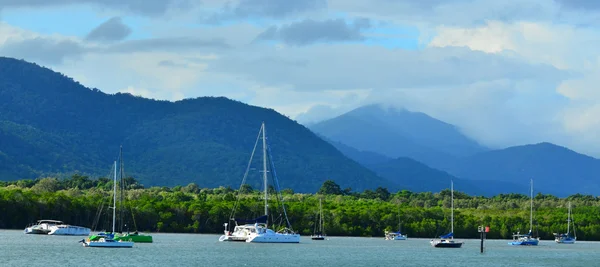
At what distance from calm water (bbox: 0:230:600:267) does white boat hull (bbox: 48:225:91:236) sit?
13.9 feet

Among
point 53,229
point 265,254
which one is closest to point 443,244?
point 265,254

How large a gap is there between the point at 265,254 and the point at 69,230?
39412 millimetres

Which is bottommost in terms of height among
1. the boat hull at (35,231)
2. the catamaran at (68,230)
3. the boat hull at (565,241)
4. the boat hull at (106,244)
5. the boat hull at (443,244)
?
the boat hull at (106,244)

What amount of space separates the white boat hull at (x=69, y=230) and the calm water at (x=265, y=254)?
425 centimetres

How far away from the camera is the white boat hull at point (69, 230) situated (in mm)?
124625

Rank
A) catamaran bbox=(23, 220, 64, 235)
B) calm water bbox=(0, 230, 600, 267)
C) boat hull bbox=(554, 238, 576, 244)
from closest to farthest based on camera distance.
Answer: calm water bbox=(0, 230, 600, 267) → catamaran bbox=(23, 220, 64, 235) → boat hull bbox=(554, 238, 576, 244)

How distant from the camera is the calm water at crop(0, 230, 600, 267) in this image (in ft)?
273

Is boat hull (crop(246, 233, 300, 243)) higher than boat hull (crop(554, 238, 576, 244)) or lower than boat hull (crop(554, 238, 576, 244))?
lower

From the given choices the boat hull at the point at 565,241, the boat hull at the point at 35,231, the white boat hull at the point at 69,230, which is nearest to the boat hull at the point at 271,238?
the white boat hull at the point at 69,230

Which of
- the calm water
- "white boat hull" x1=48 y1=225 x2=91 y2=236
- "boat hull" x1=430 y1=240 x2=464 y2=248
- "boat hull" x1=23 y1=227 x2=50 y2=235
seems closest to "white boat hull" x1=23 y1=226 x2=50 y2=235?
"boat hull" x1=23 y1=227 x2=50 y2=235

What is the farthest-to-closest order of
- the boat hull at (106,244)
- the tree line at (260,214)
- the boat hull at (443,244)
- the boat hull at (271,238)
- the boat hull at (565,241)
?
the boat hull at (565,241)
the tree line at (260,214)
the boat hull at (443,244)
the boat hull at (271,238)
the boat hull at (106,244)

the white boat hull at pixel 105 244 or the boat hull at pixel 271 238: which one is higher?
the boat hull at pixel 271 238

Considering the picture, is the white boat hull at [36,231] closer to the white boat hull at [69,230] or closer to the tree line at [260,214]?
the white boat hull at [69,230]

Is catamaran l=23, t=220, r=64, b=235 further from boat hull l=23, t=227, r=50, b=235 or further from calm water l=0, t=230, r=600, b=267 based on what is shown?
calm water l=0, t=230, r=600, b=267
